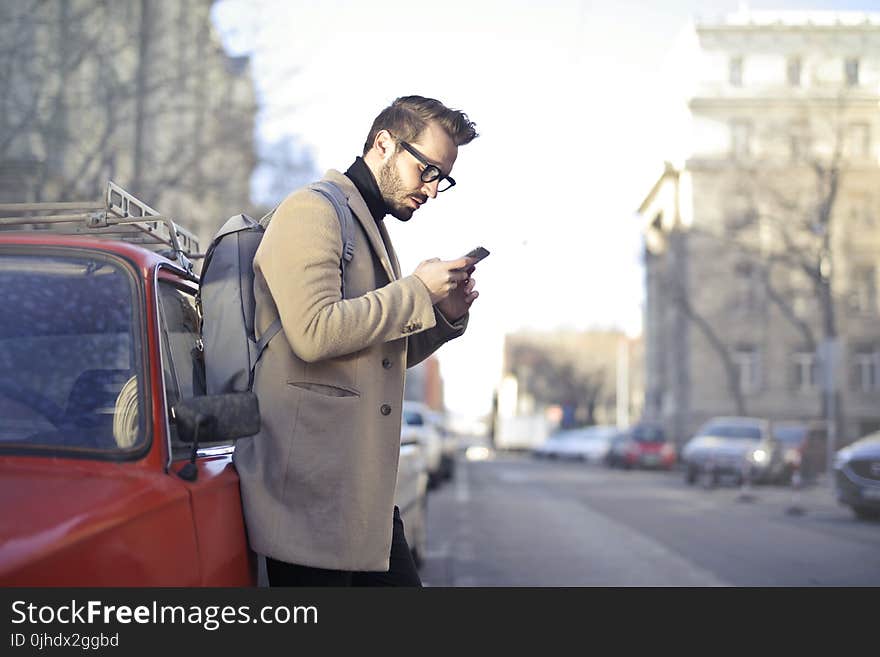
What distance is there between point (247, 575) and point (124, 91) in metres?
17.7

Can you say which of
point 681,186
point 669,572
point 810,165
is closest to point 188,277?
point 669,572

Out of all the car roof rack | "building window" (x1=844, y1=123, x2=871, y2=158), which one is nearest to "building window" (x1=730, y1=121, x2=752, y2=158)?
"building window" (x1=844, y1=123, x2=871, y2=158)

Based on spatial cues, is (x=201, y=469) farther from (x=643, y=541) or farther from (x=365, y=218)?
(x=643, y=541)

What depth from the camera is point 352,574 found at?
103 inches

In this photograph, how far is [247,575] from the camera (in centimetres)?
261

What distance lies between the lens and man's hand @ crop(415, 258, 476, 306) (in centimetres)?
260

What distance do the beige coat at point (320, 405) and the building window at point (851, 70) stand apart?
30.9m

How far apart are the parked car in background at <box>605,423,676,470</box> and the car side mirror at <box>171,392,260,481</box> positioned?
36824mm

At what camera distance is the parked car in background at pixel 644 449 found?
3841 centimetres

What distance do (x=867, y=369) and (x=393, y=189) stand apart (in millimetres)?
57636

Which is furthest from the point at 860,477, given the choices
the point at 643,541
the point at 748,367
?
the point at 748,367

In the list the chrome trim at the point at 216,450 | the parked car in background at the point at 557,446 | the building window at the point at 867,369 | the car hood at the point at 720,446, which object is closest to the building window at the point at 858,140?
the car hood at the point at 720,446

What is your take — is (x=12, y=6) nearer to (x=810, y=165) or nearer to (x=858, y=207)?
(x=810, y=165)

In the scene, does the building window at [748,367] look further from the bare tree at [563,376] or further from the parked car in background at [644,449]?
the bare tree at [563,376]
